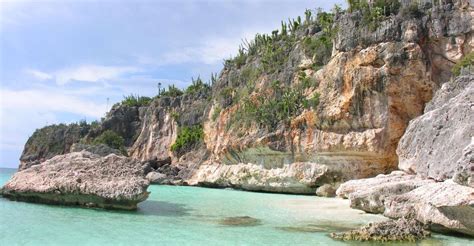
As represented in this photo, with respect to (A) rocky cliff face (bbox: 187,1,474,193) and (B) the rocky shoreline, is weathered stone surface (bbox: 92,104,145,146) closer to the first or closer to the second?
(B) the rocky shoreline

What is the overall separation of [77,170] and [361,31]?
2126 cm

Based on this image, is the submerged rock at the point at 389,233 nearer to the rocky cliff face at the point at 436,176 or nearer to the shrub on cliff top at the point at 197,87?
the rocky cliff face at the point at 436,176

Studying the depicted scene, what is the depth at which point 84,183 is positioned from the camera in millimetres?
17156

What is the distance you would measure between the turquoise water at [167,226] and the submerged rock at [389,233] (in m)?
0.37

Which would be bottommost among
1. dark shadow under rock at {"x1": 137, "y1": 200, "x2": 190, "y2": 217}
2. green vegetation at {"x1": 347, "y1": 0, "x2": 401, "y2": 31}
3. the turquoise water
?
the turquoise water

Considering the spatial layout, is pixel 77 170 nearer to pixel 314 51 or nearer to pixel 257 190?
pixel 257 190

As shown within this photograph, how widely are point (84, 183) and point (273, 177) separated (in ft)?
61.8

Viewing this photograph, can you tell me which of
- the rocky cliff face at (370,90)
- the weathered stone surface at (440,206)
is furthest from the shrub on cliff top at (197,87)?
the weathered stone surface at (440,206)

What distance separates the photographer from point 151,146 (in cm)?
5778

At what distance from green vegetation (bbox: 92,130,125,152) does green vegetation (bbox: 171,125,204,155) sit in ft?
29.8

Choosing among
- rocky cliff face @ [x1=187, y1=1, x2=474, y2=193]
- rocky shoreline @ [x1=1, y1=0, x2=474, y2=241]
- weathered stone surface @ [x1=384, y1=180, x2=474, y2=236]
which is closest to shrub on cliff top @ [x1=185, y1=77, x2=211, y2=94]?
rocky shoreline @ [x1=1, y1=0, x2=474, y2=241]

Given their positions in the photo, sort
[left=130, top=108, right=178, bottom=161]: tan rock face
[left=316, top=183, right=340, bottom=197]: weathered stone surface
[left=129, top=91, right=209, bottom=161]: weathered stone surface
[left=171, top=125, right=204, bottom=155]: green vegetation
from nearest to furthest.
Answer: [left=316, top=183, right=340, bottom=197]: weathered stone surface, [left=171, top=125, right=204, bottom=155]: green vegetation, [left=129, top=91, right=209, bottom=161]: weathered stone surface, [left=130, top=108, right=178, bottom=161]: tan rock face

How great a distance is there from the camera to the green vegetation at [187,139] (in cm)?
5074

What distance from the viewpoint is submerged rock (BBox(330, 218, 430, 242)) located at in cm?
1148
